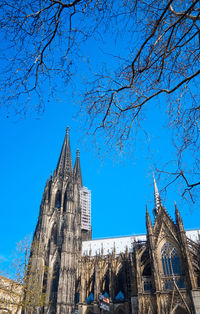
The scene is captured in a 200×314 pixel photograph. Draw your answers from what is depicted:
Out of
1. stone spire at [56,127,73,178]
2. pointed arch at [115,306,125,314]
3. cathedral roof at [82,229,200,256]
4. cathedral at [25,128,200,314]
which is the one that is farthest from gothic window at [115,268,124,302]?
stone spire at [56,127,73,178]

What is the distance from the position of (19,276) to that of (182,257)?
18529 millimetres

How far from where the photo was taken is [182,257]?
29859 mm

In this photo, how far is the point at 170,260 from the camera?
1209 inches

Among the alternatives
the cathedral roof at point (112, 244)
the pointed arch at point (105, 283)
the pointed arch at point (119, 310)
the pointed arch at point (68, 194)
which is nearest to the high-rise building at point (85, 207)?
the cathedral roof at point (112, 244)

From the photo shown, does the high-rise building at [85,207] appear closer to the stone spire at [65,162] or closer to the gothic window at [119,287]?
the stone spire at [65,162]

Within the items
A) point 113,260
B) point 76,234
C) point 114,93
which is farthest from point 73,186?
point 114,93

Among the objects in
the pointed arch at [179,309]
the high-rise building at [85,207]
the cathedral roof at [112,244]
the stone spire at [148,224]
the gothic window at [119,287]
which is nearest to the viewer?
the pointed arch at [179,309]

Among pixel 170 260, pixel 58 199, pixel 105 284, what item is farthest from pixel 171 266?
pixel 58 199

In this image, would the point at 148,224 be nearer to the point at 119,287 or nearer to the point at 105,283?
the point at 119,287

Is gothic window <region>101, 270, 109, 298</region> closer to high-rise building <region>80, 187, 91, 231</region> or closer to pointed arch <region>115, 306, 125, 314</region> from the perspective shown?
pointed arch <region>115, 306, 125, 314</region>

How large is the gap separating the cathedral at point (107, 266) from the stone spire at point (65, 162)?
0.25m

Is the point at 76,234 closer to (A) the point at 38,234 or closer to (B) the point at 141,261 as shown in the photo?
(A) the point at 38,234

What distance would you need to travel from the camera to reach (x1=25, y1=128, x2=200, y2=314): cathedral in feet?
88.6

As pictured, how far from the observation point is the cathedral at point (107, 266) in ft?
88.6
